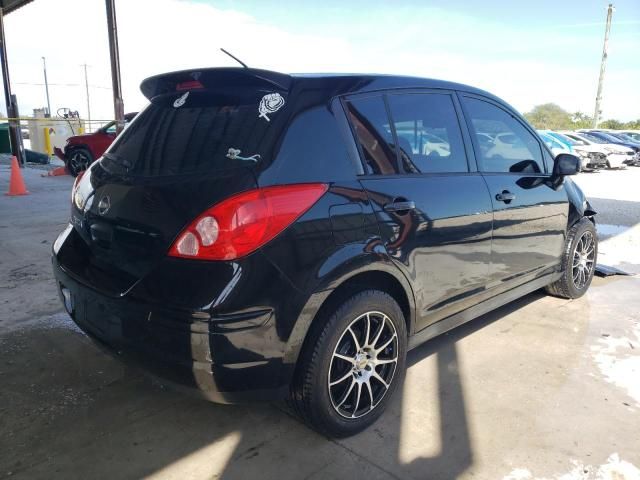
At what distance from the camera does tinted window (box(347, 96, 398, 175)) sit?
2471 millimetres

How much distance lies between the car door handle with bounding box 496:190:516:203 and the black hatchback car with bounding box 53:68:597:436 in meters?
0.10

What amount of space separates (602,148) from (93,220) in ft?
67.7

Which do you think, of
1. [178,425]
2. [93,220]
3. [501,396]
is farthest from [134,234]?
[501,396]

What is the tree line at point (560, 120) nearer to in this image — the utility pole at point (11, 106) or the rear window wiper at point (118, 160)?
the utility pole at point (11, 106)

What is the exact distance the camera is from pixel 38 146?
2344cm

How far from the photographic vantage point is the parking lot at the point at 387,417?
7.55 ft

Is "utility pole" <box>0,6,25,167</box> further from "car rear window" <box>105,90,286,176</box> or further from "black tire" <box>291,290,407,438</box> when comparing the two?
"black tire" <box>291,290,407,438</box>

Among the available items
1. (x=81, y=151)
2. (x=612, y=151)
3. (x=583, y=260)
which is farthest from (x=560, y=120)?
(x=583, y=260)

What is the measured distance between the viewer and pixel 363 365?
251cm

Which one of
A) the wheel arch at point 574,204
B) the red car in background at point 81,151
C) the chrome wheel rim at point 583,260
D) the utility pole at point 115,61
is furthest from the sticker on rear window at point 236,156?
→ the red car in background at point 81,151

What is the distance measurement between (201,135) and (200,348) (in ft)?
3.11

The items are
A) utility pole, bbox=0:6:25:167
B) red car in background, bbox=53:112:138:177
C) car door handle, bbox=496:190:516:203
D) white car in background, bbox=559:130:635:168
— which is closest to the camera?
car door handle, bbox=496:190:516:203

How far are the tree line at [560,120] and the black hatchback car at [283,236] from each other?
4875 centimetres

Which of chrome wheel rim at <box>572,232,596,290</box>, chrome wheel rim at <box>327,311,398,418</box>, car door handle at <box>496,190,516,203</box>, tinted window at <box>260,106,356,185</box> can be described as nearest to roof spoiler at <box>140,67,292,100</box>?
tinted window at <box>260,106,356,185</box>
